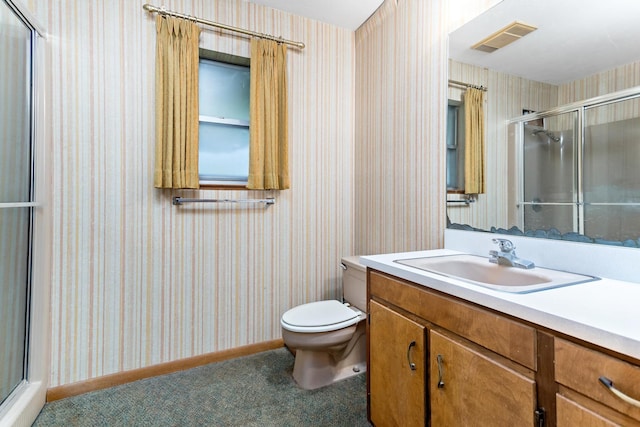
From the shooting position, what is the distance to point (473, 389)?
92 centimetres

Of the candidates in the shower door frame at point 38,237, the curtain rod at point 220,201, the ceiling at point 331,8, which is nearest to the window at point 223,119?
the curtain rod at point 220,201

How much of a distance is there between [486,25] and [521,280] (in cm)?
120

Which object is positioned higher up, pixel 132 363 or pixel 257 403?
pixel 132 363

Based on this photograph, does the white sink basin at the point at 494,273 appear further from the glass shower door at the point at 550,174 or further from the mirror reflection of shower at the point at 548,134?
the mirror reflection of shower at the point at 548,134

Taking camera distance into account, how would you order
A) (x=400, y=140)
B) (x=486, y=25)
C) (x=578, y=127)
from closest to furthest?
(x=578, y=127) → (x=486, y=25) → (x=400, y=140)

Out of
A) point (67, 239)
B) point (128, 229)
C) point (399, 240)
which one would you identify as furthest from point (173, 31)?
point (399, 240)

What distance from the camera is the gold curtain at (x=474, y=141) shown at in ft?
5.09

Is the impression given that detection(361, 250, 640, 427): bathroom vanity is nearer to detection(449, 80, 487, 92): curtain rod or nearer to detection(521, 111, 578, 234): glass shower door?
detection(521, 111, 578, 234): glass shower door

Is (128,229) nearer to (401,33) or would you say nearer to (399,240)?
(399,240)

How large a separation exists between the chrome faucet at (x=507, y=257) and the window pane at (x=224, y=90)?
1.84 metres

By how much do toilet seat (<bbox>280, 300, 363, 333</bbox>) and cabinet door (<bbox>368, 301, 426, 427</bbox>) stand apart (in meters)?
0.34

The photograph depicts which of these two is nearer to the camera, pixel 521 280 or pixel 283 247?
pixel 521 280

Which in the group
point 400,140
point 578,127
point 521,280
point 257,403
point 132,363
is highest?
point 400,140

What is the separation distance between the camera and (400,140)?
6.66 feet
